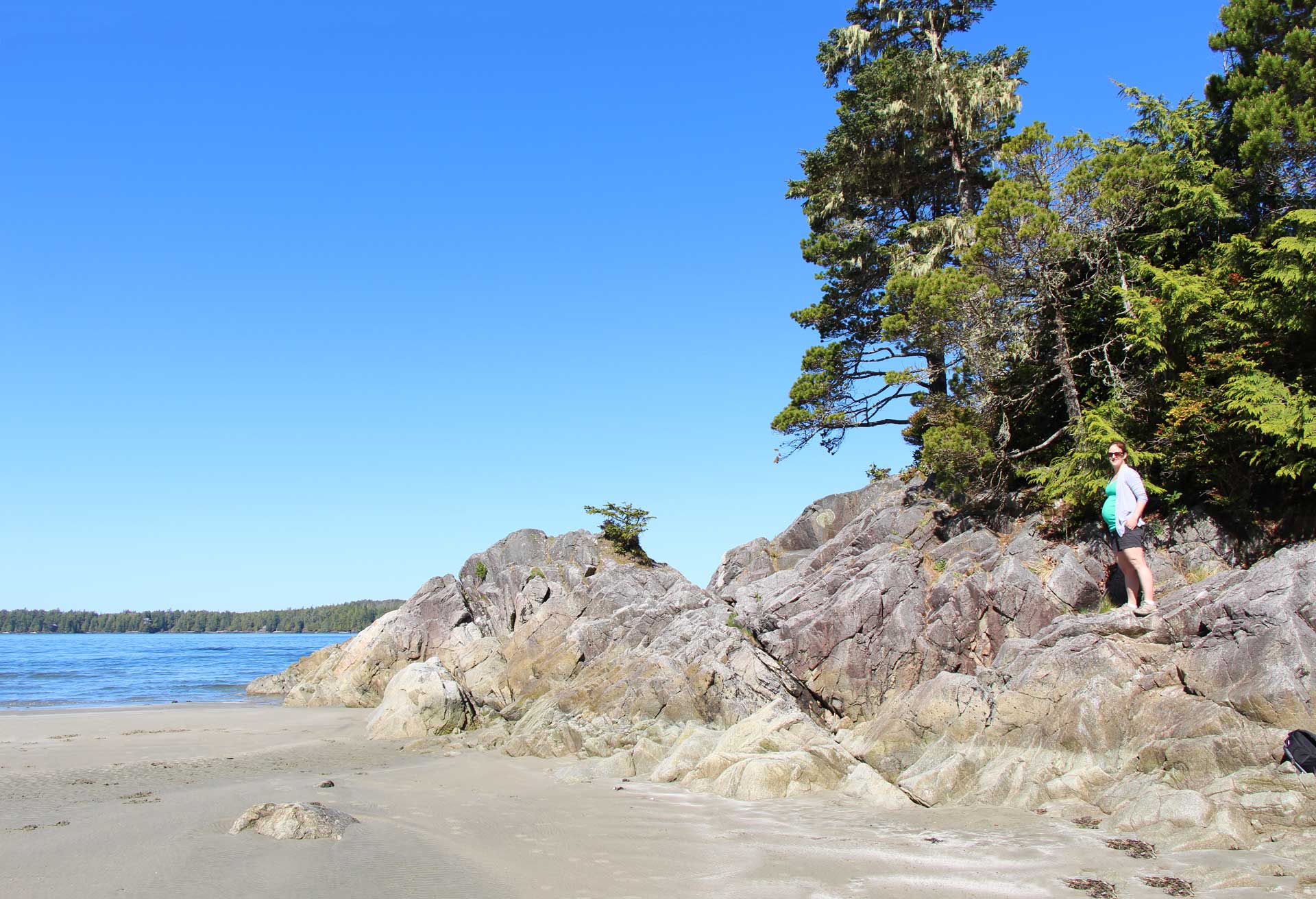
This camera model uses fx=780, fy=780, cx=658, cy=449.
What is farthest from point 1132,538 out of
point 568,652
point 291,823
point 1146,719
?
point 568,652

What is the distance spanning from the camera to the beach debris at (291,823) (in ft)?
28.3

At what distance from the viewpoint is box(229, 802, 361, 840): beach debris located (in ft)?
28.3

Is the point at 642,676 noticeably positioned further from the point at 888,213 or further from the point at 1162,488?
the point at 888,213

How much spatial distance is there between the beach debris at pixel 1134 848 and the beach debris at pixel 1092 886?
2.84ft

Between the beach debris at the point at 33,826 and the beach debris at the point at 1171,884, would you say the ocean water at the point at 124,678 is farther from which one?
the beach debris at the point at 1171,884

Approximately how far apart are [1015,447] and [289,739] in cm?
1829

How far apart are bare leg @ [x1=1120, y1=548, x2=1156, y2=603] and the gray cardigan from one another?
1.04 ft

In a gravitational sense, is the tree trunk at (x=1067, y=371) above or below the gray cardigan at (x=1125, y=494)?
above

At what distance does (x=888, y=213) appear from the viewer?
77.8 feet

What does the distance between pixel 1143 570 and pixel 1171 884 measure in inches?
230

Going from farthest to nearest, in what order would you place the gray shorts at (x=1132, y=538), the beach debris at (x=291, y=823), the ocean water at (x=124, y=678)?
1. the ocean water at (x=124, y=678)
2. the gray shorts at (x=1132, y=538)
3. the beach debris at (x=291, y=823)

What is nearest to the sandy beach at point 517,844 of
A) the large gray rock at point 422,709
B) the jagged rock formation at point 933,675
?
the jagged rock formation at point 933,675

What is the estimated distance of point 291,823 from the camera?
8703mm

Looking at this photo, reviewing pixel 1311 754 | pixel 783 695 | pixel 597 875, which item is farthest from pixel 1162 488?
pixel 597 875
